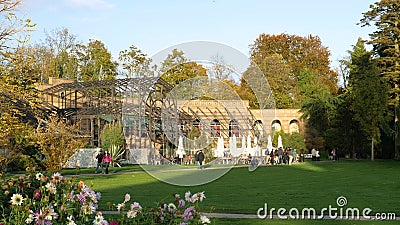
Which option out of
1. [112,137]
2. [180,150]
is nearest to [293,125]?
[112,137]

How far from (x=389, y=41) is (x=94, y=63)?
36.5 meters

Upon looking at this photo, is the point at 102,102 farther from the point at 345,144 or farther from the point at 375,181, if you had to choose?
the point at 375,181

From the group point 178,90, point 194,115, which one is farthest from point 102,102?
point 178,90

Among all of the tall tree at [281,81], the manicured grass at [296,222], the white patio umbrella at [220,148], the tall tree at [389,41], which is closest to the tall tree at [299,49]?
the tall tree at [281,81]

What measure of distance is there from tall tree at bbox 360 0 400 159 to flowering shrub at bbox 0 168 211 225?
40.8 metres

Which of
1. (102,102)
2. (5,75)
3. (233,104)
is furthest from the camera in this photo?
(102,102)

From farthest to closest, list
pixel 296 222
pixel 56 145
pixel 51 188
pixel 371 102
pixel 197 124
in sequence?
1. pixel 371 102
2. pixel 197 124
3. pixel 56 145
4. pixel 296 222
5. pixel 51 188

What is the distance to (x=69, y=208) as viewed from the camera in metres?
6.92

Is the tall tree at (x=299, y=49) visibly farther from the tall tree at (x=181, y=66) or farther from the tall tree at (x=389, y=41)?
the tall tree at (x=181, y=66)

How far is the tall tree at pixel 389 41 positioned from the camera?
151 feet

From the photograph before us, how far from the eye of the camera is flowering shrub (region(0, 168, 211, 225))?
252 inches

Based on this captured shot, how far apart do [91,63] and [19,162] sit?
1565 inches

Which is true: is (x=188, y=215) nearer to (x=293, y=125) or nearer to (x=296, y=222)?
(x=296, y=222)

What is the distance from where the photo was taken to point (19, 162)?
3198cm
